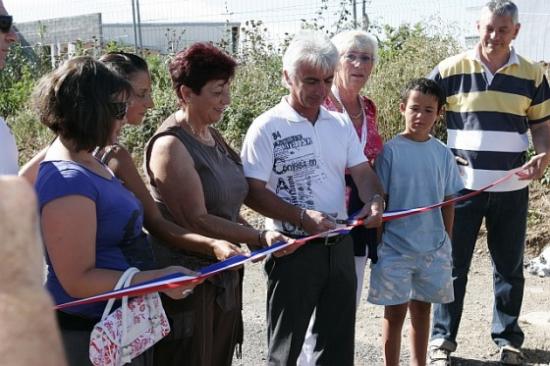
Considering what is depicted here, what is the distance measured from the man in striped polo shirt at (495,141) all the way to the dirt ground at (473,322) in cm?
20

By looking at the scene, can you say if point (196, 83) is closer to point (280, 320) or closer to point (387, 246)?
point (280, 320)

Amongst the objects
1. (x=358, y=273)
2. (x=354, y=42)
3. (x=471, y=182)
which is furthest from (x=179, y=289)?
(x=471, y=182)

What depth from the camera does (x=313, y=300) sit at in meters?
3.90

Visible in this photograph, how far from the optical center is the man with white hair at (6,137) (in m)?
2.96

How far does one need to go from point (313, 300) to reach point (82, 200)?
1.55 metres

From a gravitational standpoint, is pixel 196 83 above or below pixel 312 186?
above

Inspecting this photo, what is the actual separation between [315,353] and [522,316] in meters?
2.43

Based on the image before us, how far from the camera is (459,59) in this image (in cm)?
509

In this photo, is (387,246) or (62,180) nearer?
(62,180)

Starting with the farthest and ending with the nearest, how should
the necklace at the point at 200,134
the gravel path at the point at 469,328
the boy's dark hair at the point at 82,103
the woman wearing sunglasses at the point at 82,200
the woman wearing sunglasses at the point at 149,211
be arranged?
the gravel path at the point at 469,328 → the necklace at the point at 200,134 → the woman wearing sunglasses at the point at 149,211 → the boy's dark hair at the point at 82,103 → the woman wearing sunglasses at the point at 82,200

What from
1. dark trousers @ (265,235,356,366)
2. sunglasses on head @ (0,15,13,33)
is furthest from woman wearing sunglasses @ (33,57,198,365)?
dark trousers @ (265,235,356,366)

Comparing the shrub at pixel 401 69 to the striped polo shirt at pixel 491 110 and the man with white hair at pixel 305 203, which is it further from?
the man with white hair at pixel 305 203

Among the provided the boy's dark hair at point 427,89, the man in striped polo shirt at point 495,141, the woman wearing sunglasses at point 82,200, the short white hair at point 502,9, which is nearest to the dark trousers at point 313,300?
the woman wearing sunglasses at point 82,200

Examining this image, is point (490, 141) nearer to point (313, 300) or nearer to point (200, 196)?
point (313, 300)
